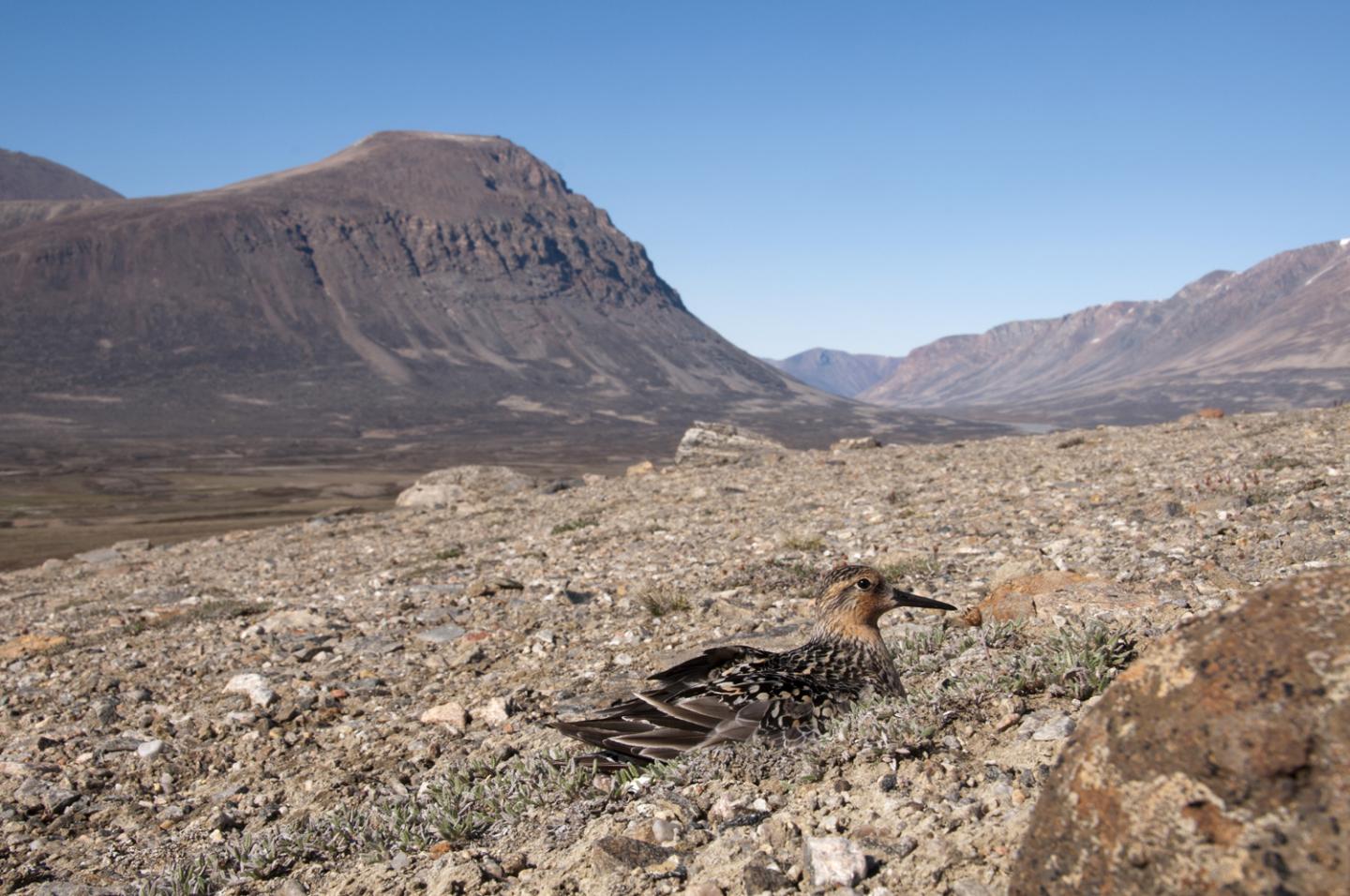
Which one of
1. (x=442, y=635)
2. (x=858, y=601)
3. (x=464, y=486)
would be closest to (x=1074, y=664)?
(x=858, y=601)

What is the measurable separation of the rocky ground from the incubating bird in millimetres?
227

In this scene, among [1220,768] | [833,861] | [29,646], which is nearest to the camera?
[1220,768]

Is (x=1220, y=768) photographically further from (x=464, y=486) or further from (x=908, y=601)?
(x=464, y=486)

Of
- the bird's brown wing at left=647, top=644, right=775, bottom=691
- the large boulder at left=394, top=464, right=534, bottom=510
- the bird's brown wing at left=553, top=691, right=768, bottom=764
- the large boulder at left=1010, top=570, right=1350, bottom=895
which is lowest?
the large boulder at left=394, top=464, right=534, bottom=510

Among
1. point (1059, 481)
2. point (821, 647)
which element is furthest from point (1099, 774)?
point (1059, 481)

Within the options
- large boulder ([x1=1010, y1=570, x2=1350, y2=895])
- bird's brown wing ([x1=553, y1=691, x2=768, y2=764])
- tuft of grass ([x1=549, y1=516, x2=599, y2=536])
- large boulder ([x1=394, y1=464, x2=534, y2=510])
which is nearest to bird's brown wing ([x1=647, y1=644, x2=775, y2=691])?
bird's brown wing ([x1=553, y1=691, x2=768, y2=764])

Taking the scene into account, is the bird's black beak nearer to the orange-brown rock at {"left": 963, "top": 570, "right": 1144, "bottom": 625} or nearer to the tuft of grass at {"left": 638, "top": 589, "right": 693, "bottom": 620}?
the orange-brown rock at {"left": 963, "top": 570, "right": 1144, "bottom": 625}

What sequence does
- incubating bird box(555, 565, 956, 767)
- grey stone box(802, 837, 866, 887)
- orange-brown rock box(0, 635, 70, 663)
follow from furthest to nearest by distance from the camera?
1. orange-brown rock box(0, 635, 70, 663)
2. incubating bird box(555, 565, 956, 767)
3. grey stone box(802, 837, 866, 887)

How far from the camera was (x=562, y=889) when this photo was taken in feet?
13.5

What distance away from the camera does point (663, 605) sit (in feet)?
34.1

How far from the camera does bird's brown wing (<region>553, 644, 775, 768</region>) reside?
5199 mm

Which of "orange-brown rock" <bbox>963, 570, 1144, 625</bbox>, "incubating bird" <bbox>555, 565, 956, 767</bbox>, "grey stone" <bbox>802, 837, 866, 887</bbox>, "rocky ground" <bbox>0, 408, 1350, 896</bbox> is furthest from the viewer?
"orange-brown rock" <bbox>963, 570, 1144, 625</bbox>

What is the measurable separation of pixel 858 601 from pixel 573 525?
1278 centimetres

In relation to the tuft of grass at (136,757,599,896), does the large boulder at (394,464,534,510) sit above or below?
below
